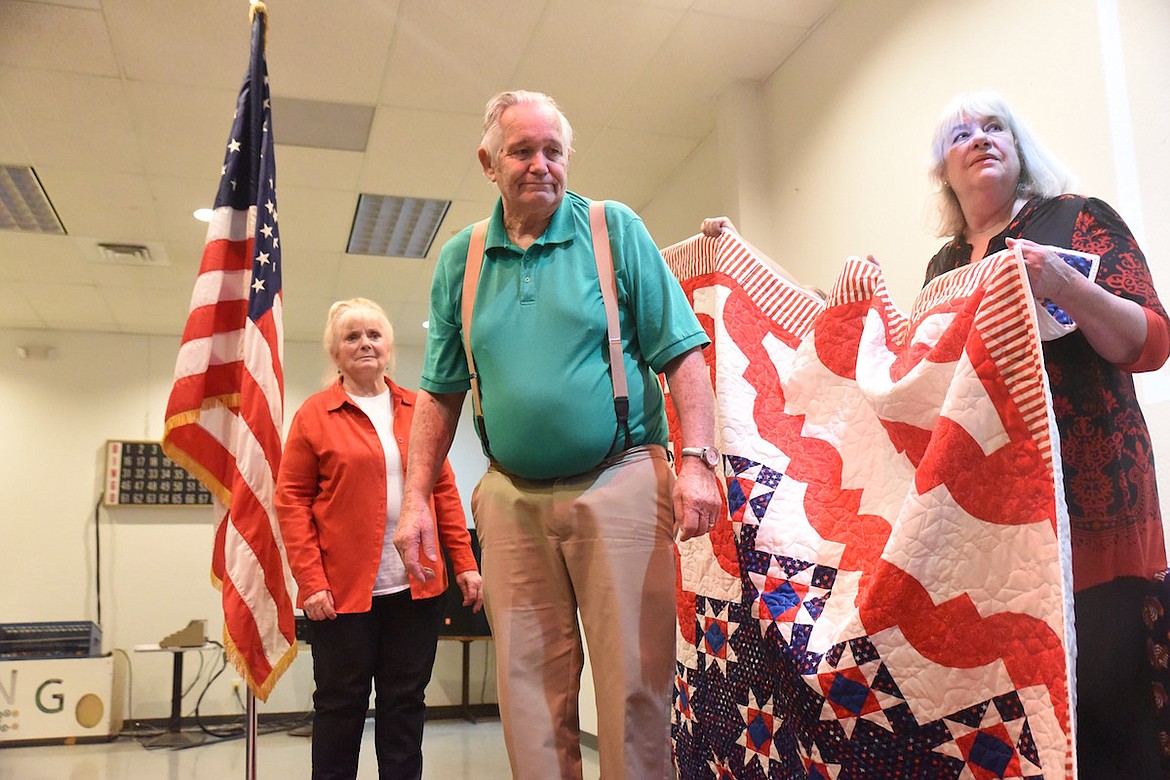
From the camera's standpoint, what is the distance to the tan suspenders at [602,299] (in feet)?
4.90

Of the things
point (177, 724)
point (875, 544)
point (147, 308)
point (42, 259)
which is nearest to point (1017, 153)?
point (875, 544)

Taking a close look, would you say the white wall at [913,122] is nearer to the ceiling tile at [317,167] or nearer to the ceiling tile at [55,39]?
the ceiling tile at [317,167]

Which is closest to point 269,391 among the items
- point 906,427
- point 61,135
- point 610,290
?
point 610,290

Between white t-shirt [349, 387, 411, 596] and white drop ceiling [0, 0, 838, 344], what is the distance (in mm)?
1549

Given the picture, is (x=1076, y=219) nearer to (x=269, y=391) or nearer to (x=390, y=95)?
(x=269, y=391)

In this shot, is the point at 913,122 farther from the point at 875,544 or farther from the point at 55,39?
the point at 55,39

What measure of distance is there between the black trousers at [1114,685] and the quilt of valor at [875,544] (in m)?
0.37

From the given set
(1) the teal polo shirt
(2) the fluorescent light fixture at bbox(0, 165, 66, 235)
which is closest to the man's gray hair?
(1) the teal polo shirt

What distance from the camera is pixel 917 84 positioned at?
9.18ft

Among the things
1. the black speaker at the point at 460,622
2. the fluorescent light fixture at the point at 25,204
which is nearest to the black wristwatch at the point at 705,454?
the fluorescent light fixture at the point at 25,204

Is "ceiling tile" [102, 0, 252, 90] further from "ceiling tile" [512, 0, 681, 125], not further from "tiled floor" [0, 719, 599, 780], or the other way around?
"tiled floor" [0, 719, 599, 780]

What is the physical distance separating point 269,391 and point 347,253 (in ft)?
11.7

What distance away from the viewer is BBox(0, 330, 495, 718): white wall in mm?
6895

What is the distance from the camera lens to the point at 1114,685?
1.45 m
